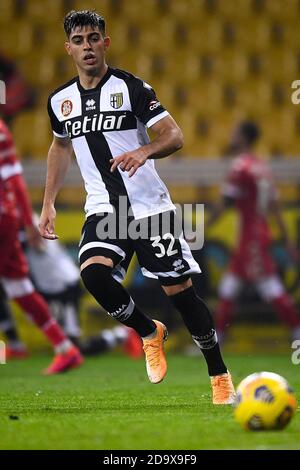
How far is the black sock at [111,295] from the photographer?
5.75 m

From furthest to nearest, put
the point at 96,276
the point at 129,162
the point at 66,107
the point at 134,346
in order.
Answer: the point at 134,346 → the point at 66,107 → the point at 96,276 → the point at 129,162

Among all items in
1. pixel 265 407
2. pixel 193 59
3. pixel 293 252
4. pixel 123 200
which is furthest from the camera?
pixel 193 59

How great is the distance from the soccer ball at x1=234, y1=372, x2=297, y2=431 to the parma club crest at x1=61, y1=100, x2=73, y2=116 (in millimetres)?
2109

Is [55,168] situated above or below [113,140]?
below

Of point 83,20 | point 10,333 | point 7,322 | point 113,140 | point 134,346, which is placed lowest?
point 134,346

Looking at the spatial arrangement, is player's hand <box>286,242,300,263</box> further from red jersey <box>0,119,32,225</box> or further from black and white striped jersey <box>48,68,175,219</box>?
black and white striped jersey <box>48,68,175,219</box>

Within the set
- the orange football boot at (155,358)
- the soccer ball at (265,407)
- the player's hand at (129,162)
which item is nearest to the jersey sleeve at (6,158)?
the orange football boot at (155,358)

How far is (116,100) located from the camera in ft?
19.6

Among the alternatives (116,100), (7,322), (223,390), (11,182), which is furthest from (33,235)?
(223,390)

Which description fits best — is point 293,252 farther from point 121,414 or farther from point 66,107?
point 121,414

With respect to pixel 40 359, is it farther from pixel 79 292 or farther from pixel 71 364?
pixel 71 364

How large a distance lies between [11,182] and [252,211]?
11.6 feet

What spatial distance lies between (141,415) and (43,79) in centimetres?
978

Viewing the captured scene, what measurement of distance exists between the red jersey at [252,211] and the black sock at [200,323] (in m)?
5.23
